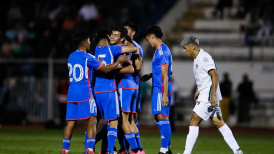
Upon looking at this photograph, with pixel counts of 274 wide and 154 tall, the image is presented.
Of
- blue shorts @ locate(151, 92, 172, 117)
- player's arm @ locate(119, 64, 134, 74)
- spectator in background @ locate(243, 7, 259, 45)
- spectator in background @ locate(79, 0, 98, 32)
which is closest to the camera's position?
player's arm @ locate(119, 64, 134, 74)

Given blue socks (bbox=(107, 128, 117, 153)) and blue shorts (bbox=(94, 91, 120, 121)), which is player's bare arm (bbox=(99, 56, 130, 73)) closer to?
blue shorts (bbox=(94, 91, 120, 121))

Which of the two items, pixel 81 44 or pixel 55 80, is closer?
pixel 81 44

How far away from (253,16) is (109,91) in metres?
16.7

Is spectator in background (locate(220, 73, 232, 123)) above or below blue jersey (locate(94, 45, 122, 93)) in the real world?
below

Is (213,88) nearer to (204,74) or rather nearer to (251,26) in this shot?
(204,74)

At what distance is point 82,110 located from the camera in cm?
932

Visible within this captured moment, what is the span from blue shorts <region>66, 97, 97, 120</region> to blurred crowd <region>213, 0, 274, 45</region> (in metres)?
15.4

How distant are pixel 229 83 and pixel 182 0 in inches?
285

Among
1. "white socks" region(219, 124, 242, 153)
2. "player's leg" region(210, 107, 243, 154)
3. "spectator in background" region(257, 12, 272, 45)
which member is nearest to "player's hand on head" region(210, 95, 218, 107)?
"player's leg" region(210, 107, 243, 154)

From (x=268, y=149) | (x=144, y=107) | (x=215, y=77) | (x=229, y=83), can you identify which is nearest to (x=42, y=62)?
(x=144, y=107)

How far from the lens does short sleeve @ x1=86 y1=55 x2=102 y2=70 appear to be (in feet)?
30.4

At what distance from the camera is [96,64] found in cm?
926

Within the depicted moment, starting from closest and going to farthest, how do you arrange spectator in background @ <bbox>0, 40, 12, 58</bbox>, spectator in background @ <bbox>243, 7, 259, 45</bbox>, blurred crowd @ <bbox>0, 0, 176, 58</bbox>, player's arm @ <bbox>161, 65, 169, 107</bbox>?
player's arm @ <bbox>161, 65, 169, 107</bbox>
blurred crowd @ <bbox>0, 0, 176, 58</bbox>
spectator in background @ <bbox>0, 40, 12, 58</bbox>
spectator in background @ <bbox>243, 7, 259, 45</bbox>

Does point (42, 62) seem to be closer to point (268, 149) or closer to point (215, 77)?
point (268, 149)
